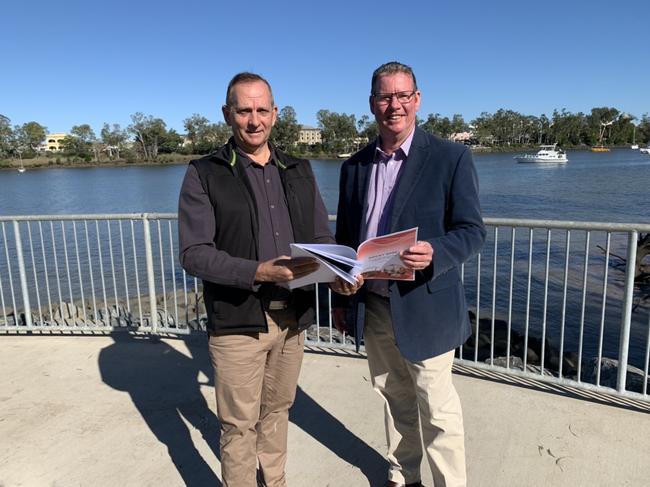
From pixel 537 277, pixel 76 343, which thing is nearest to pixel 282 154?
pixel 76 343

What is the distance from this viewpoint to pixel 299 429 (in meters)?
3.28

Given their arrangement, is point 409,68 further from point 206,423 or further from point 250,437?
point 206,423

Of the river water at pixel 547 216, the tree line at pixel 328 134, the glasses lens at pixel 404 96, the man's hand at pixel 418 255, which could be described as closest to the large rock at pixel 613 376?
the river water at pixel 547 216

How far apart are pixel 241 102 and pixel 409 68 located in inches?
30.2

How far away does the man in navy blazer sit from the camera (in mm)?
2141

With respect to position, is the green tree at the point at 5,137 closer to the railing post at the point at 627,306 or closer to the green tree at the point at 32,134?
the green tree at the point at 32,134

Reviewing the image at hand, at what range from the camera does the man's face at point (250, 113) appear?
6.87ft

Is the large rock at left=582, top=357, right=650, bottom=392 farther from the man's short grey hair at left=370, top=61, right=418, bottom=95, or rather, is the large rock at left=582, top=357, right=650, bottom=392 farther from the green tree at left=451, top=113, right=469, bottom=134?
the green tree at left=451, top=113, right=469, bottom=134

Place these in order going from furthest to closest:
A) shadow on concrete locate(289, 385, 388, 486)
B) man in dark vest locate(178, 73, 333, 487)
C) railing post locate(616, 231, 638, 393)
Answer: railing post locate(616, 231, 638, 393) → shadow on concrete locate(289, 385, 388, 486) → man in dark vest locate(178, 73, 333, 487)

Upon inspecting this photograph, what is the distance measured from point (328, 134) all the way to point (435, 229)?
119 meters

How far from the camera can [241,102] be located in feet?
6.86

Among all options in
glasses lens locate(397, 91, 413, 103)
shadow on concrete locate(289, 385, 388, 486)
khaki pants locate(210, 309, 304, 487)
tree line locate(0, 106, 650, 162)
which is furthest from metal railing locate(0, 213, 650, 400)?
tree line locate(0, 106, 650, 162)

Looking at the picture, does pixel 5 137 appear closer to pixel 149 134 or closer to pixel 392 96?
pixel 149 134

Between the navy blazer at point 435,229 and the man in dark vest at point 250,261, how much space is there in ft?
1.55
